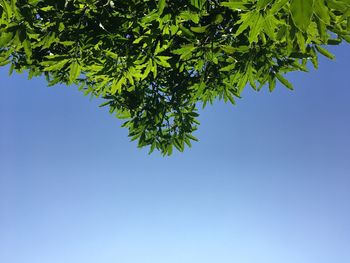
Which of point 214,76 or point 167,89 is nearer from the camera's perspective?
point 214,76

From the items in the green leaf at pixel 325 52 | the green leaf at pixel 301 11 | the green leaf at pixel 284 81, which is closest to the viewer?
the green leaf at pixel 301 11

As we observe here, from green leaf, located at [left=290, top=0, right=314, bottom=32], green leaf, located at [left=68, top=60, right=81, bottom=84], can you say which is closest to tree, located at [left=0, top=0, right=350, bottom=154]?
green leaf, located at [left=68, top=60, right=81, bottom=84]

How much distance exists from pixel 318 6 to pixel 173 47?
340cm

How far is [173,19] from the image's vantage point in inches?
194

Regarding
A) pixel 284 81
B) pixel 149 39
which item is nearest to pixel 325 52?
pixel 284 81

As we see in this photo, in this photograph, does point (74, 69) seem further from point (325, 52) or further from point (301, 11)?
point (301, 11)

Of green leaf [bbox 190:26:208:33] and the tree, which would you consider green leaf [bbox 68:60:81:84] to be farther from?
green leaf [bbox 190:26:208:33]

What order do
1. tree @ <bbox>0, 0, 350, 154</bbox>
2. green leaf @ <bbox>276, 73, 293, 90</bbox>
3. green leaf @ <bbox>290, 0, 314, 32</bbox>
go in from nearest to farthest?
green leaf @ <bbox>290, 0, 314, 32</bbox> → tree @ <bbox>0, 0, 350, 154</bbox> → green leaf @ <bbox>276, 73, 293, 90</bbox>

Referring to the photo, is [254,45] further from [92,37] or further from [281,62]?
[92,37]

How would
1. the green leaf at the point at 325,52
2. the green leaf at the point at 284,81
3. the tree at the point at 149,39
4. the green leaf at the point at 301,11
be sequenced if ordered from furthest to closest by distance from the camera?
Result: the green leaf at the point at 284,81 → the green leaf at the point at 325,52 → the tree at the point at 149,39 → the green leaf at the point at 301,11

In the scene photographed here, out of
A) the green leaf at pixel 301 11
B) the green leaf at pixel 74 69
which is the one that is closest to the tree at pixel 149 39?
the green leaf at pixel 74 69

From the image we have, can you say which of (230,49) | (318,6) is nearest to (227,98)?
(230,49)

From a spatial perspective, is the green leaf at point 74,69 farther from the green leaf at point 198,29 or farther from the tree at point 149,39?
the green leaf at point 198,29

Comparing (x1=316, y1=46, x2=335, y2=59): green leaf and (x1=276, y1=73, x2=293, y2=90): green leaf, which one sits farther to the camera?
(x1=276, y1=73, x2=293, y2=90): green leaf
